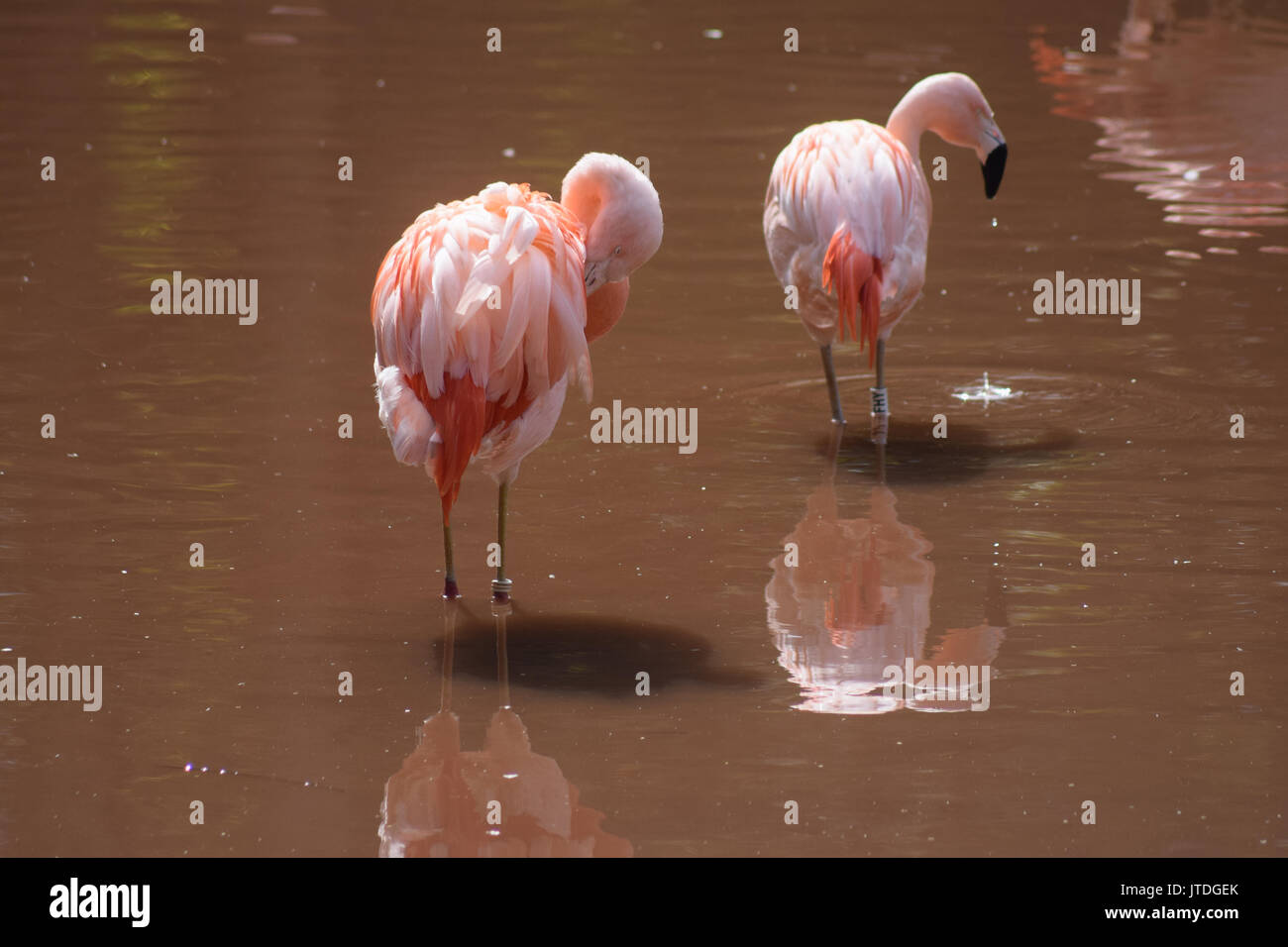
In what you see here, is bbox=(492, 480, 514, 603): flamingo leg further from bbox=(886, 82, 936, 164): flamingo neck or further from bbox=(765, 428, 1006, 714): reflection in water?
bbox=(886, 82, 936, 164): flamingo neck

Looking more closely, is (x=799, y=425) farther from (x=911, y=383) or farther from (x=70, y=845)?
(x=70, y=845)

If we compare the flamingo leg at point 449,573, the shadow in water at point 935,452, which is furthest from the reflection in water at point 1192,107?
the flamingo leg at point 449,573

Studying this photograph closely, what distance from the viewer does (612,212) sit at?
5746 millimetres

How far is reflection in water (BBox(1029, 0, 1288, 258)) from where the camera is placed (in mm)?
11094

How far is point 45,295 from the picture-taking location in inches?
343

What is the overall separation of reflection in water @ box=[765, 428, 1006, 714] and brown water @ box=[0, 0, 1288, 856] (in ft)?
0.07

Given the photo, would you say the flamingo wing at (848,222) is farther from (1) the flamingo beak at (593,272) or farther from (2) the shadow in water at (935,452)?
(1) the flamingo beak at (593,272)

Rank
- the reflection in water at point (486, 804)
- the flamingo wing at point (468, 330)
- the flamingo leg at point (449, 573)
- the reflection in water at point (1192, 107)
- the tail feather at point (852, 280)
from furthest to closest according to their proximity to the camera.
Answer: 1. the reflection in water at point (1192, 107)
2. the tail feather at point (852, 280)
3. the flamingo leg at point (449, 573)
4. the flamingo wing at point (468, 330)
5. the reflection in water at point (486, 804)

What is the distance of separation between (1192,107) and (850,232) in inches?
314

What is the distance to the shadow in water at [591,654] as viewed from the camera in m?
5.18

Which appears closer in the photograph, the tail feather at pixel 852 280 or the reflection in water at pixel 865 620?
the reflection in water at pixel 865 620

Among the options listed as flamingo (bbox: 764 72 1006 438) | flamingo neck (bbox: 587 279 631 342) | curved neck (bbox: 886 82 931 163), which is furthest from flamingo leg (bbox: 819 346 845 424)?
flamingo neck (bbox: 587 279 631 342)

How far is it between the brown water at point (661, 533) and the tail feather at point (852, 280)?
1.75ft
